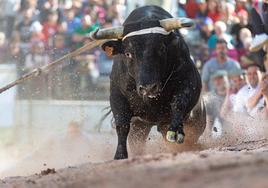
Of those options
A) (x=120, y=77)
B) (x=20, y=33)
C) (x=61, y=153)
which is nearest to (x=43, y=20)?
(x=20, y=33)

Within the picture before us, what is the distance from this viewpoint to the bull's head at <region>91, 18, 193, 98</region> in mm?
6590

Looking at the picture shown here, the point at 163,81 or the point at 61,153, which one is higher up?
the point at 163,81

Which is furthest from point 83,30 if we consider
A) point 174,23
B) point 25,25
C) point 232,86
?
point 174,23

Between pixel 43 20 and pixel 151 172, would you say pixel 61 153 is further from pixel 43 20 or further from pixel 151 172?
pixel 151 172

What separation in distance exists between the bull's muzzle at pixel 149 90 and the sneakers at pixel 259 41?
148 inches

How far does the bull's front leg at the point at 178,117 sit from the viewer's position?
6.64 m

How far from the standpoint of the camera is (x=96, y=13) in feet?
41.2

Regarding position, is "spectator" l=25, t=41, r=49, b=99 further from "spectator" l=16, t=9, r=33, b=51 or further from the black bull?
the black bull

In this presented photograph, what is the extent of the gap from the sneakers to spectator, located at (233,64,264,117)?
0.24m

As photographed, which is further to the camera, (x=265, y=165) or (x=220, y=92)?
(x=220, y=92)

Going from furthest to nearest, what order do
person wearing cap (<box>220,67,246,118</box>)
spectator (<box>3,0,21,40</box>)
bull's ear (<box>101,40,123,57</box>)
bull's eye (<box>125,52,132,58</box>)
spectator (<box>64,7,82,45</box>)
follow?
spectator (<box>3,0,21,40</box>), spectator (<box>64,7,82,45</box>), person wearing cap (<box>220,67,246,118</box>), bull's ear (<box>101,40,123,57</box>), bull's eye (<box>125,52,132,58</box>)

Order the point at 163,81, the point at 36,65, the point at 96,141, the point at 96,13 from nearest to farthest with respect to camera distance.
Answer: the point at 163,81, the point at 96,141, the point at 36,65, the point at 96,13

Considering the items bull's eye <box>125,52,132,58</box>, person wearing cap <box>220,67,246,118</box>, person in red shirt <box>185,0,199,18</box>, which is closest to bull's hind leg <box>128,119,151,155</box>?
bull's eye <box>125,52,132,58</box>

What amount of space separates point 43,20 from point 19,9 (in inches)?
20.3
